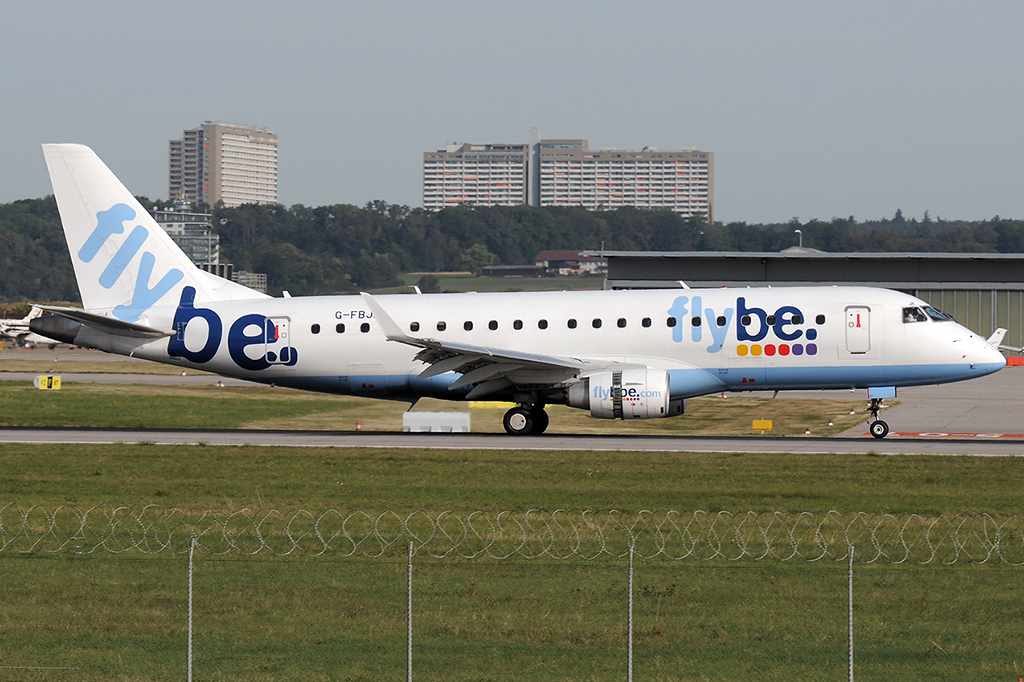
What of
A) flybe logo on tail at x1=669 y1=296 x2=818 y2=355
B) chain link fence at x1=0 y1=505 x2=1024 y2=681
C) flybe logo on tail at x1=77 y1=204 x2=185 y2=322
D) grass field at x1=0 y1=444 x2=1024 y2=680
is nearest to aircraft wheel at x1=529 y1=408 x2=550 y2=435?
flybe logo on tail at x1=669 y1=296 x2=818 y2=355

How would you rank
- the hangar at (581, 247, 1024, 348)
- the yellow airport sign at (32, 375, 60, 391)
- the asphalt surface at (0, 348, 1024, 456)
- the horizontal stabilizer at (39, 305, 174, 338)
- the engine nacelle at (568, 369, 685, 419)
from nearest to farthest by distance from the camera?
the asphalt surface at (0, 348, 1024, 456) → the engine nacelle at (568, 369, 685, 419) → the horizontal stabilizer at (39, 305, 174, 338) → the yellow airport sign at (32, 375, 60, 391) → the hangar at (581, 247, 1024, 348)

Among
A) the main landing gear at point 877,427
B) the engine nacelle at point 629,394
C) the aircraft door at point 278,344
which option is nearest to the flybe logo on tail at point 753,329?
the engine nacelle at point 629,394

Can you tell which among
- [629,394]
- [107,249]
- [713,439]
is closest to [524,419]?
[629,394]

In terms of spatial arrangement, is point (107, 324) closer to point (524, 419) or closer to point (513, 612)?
point (524, 419)

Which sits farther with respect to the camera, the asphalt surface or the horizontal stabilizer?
the horizontal stabilizer

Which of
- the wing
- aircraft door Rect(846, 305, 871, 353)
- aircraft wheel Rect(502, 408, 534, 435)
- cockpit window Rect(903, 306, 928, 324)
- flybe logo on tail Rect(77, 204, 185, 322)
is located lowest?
aircraft wheel Rect(502, 408, 534, 435)

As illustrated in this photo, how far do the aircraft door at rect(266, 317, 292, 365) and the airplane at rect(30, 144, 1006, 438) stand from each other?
0.04 m

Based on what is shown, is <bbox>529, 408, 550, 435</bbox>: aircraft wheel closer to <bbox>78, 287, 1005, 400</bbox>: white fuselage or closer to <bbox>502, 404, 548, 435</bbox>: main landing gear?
<bbox>502, 404, 548, 435</bbox>: main landing gear

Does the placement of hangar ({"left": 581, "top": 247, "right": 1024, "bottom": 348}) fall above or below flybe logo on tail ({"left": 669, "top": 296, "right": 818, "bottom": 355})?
above

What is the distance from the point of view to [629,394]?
3641 cm

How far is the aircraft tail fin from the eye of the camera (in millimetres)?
40812

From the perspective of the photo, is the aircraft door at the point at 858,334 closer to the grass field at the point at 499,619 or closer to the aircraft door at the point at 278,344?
the grass field at the point at 499,619

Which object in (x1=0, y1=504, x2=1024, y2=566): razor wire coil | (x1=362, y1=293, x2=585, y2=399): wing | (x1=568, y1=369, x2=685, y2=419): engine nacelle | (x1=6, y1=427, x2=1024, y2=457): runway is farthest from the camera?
(x1=362, y1=293, x2=585, y2=399): wing

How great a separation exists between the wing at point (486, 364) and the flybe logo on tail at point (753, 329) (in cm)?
365
